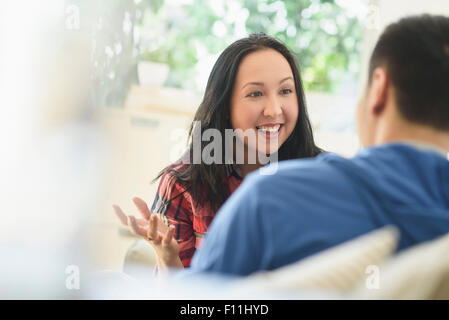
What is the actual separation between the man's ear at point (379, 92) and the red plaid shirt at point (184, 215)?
32.0 inches

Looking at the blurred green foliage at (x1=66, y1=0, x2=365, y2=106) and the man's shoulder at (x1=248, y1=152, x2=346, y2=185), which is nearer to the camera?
the man's shoulder at (x1=248, y1=152, x2=346, y2=185)

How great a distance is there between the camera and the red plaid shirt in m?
1.57

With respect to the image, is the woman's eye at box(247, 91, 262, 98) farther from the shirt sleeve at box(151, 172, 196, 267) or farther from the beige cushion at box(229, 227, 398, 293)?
the beige cushion at box(229, 227, 398, 293)

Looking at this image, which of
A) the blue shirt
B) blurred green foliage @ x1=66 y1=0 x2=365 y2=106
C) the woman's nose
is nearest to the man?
the blue shirt

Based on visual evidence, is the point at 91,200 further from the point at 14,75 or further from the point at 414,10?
the point at 414,10

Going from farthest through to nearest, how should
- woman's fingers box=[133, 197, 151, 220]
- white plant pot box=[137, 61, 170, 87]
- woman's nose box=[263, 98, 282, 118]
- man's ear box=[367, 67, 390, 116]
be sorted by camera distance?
white plant pot box=[137, 61, 170, 87] < woman's nose box=[263, 98, 282, 118] < woman's fingers box=[133, 197, 151, 220] < man's ear box=[367, 67, 390, 116]

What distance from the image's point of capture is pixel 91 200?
2.69m

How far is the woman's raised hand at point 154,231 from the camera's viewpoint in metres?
1.18

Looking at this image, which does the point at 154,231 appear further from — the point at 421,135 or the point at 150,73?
the point at 150,73

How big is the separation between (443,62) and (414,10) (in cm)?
201

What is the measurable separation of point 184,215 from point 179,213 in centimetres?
2

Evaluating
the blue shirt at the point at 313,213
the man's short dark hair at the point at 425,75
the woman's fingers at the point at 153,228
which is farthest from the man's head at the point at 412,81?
the woman's fingers at the point at 153,228

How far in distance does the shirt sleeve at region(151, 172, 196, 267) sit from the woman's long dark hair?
0.09 feet
